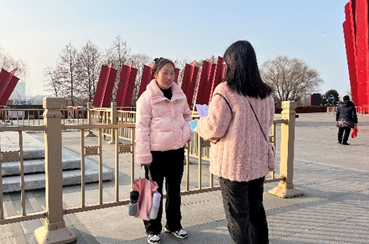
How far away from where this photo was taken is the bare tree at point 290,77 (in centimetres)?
6359

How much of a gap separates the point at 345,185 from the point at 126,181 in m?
3.95

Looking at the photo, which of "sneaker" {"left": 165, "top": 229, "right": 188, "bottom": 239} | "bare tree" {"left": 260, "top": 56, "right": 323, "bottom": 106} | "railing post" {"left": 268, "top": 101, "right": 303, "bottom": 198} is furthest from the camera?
"bare tree" {"left": 260, "top": 56, "right": 323, "bottom": 106}

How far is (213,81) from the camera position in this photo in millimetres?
20453

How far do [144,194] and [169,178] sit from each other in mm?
321

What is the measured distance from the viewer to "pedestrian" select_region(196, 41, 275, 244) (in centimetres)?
225

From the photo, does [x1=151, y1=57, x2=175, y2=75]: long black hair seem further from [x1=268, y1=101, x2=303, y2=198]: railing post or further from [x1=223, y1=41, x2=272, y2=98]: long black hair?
[x1=268, y1=101, x2=303, y2=198]: railing post

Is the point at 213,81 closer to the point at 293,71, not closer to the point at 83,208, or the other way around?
the point at 83,208

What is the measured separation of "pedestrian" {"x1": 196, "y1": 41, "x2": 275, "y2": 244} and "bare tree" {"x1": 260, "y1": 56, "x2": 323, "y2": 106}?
63.4m

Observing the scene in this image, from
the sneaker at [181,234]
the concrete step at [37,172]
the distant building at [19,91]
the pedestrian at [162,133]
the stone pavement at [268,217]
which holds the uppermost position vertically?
the distant building at [19,91]

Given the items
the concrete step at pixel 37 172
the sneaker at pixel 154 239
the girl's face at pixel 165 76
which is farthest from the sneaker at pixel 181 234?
the concrete step at pixel 37 172

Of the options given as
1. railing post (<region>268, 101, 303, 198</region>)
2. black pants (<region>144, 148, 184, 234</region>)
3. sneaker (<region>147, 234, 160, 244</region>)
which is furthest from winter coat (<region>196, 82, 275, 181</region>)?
railing post (<region>268, 101, 303, 198</region>)

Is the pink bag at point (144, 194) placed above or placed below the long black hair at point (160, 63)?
below

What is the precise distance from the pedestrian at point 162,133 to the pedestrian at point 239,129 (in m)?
0.70

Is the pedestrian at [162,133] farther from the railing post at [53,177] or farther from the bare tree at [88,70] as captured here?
Answer: the bare tree at [88,70]
